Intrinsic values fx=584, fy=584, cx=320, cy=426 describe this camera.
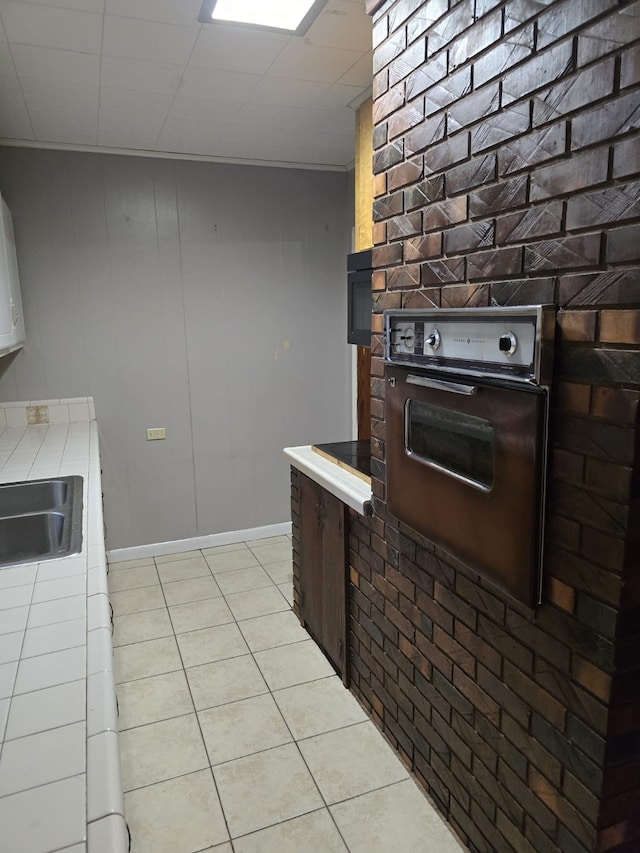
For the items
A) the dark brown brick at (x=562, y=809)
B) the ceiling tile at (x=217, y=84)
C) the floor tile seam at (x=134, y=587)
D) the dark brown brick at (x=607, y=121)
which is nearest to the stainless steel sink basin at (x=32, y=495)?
the floor tile seam at (x=134, y=587)

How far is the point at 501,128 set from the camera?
1306mm

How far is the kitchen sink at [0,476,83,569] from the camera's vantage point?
181cm

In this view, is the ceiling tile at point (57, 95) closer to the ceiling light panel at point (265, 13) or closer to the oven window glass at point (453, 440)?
the ceiling light panel at point (265, 13)

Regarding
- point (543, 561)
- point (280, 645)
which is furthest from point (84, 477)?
point (543, 561)

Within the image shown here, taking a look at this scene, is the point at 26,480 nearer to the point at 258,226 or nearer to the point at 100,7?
the point at 100,7

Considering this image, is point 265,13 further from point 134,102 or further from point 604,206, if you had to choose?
point 604,206

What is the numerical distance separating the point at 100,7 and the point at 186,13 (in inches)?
10.5

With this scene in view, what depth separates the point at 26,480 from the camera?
7.76 feet

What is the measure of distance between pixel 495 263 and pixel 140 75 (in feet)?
6.09

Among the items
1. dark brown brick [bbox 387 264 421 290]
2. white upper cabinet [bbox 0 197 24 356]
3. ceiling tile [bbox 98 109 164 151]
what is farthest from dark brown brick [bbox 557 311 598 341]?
ceiling tile [bbox 98 109 164 151]

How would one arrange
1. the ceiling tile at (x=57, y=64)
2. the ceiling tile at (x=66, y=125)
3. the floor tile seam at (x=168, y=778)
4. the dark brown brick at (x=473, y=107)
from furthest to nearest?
the ceiling tile at (x=66, y=125) < the ceiling tile at (x=57, y=64) < the floor tile seam at (x=168, y=778) < the dark brown brick at (x=473, y=107)

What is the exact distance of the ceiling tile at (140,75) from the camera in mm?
2271

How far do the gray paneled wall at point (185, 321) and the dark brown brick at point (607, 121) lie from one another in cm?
302

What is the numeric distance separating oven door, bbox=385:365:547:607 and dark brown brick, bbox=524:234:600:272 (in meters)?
0.26
